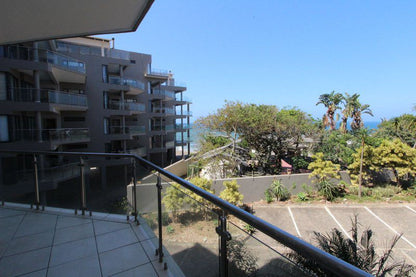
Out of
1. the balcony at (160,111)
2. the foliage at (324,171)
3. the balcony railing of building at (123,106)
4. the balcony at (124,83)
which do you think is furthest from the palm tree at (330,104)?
the balcony at (124,83)

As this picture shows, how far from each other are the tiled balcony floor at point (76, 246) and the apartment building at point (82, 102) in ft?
4.10

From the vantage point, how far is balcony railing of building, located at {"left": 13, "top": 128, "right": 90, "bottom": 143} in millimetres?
10002

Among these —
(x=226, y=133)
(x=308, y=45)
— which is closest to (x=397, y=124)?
(x=308, y=45)

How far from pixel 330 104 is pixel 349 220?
21884mm

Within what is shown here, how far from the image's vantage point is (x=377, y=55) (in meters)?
25.7

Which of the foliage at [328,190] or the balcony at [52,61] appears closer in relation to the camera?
the balcony at [52,61]

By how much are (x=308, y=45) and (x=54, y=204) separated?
88.0 feet

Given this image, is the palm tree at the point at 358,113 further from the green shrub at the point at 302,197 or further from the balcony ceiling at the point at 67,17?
the balcony ceiling at the point at 67,17

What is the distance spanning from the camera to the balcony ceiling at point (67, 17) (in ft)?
5.05

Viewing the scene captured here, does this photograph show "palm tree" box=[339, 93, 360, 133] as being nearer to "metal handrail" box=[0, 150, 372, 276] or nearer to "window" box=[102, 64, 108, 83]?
"window" box=[102, 64, 108, 83]

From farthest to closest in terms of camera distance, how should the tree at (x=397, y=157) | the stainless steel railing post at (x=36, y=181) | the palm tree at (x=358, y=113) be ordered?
the palm tree at (x=358, y=113) → the tree at (x=397, y=157) → the stainless steel railing post at (x=36, y=181)

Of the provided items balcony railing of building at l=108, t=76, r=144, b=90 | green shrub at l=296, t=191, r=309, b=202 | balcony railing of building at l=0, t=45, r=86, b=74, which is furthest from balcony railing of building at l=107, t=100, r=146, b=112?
green shrub at l=296, t=191, r=309, b=202

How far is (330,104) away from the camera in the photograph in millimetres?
26328

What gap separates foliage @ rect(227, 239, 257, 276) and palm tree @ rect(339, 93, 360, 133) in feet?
93.7
